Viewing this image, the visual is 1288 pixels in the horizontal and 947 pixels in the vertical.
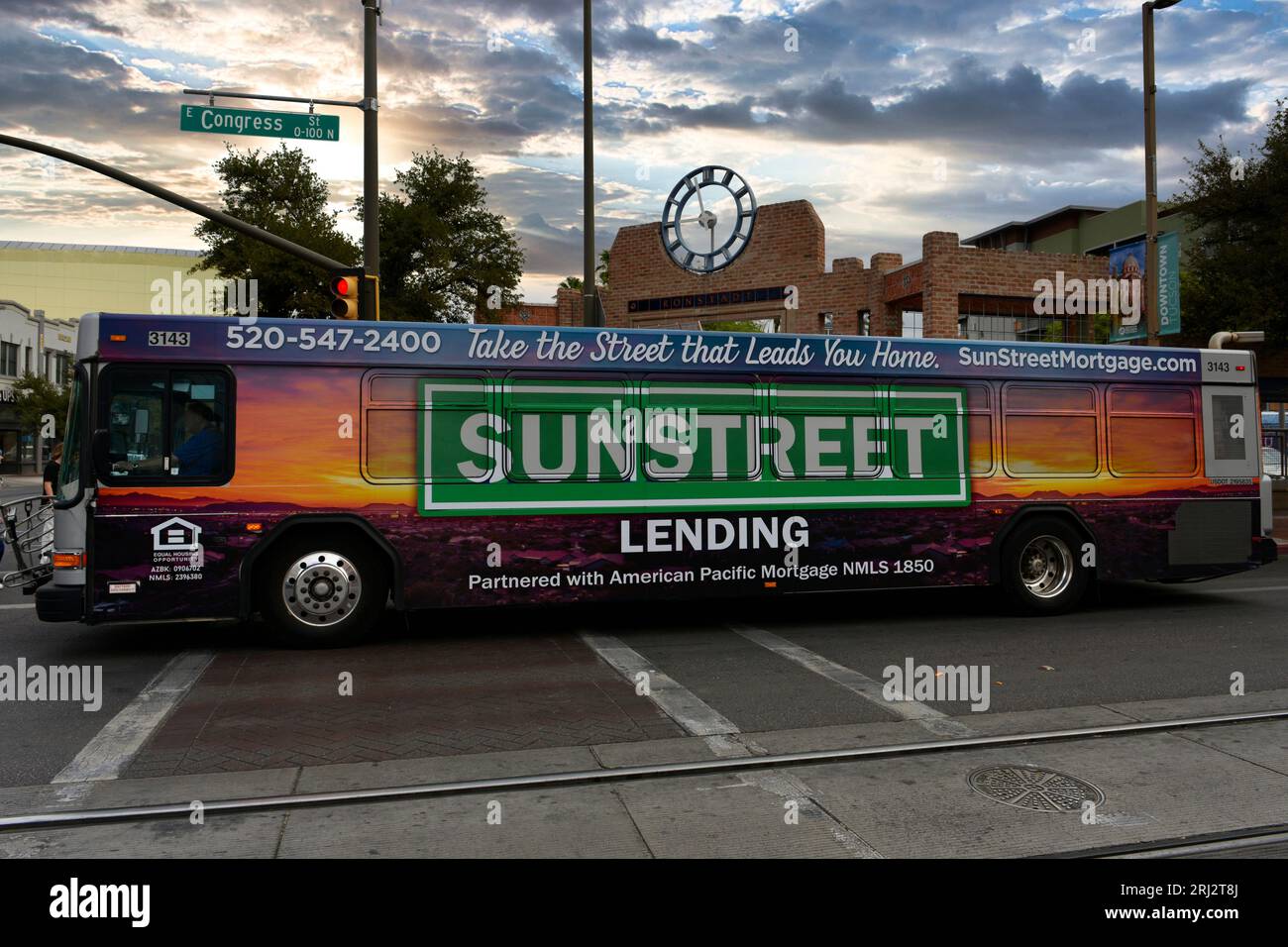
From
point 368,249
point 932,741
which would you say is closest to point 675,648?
point 932,741

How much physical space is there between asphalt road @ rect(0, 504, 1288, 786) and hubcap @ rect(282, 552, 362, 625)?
401mm

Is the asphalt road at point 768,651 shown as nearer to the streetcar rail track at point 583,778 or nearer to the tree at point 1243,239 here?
the streetcar rail track at point 583,778

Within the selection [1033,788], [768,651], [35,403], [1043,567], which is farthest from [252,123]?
[35,403]

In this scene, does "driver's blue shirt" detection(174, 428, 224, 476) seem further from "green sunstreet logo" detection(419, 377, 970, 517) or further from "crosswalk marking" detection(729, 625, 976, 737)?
"crosswalk marking" detection(729, 625, 976, 737)

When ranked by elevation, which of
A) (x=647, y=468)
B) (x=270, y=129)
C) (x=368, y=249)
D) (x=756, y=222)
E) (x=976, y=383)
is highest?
(x=756, y=222)

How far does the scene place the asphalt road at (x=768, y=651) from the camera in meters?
6.90

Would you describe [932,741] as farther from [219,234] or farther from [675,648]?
[219,234]

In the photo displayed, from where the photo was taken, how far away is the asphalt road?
6902 mm

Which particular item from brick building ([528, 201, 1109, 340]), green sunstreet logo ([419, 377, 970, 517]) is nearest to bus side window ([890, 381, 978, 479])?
green sunstreet logo ([419, 377, 970, 517])

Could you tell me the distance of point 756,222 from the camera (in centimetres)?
2642

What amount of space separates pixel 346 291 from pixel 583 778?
9.88 metres

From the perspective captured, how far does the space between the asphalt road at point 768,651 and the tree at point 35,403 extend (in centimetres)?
6196

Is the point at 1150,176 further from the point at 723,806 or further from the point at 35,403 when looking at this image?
the point at 35,403
